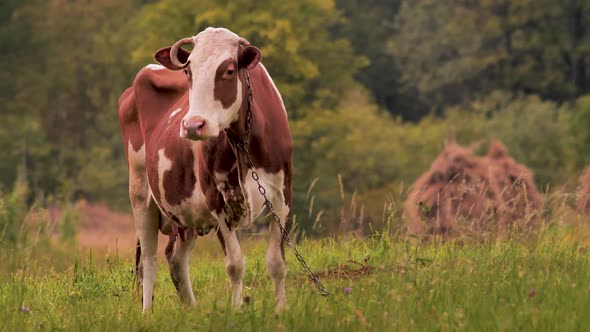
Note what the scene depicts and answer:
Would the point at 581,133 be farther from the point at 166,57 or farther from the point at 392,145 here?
the point at 166,57

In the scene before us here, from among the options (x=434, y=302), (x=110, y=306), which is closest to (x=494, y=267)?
(x=434, y=302)

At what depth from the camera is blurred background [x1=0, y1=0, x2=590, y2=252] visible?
37.8 m

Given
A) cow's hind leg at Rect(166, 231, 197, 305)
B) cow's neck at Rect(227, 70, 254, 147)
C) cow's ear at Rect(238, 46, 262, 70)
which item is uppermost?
cow's ear at Rect(238, 46, 262, 70)

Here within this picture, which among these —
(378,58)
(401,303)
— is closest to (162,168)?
(401,303)

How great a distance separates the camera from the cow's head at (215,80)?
6.65m

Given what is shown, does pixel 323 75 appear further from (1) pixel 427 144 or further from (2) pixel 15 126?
(2) pixel 15 126

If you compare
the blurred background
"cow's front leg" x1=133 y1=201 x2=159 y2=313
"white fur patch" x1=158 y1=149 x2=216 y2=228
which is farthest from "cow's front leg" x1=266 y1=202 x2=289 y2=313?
the blurred background

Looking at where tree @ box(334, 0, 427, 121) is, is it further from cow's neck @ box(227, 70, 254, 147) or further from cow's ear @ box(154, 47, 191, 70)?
cow's neck @ box(227, 70, 254, 147)

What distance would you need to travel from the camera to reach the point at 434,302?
6383 mm

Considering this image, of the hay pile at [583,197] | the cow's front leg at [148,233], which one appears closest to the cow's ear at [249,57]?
the cow's front leg at [148,233]

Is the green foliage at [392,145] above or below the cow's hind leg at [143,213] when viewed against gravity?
below

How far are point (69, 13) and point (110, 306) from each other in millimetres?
49069

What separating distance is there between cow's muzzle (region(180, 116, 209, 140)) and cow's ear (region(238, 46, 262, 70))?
0.61 meters

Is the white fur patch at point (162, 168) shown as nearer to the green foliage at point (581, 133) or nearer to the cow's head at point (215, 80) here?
the cow's head at point (215, 80)
